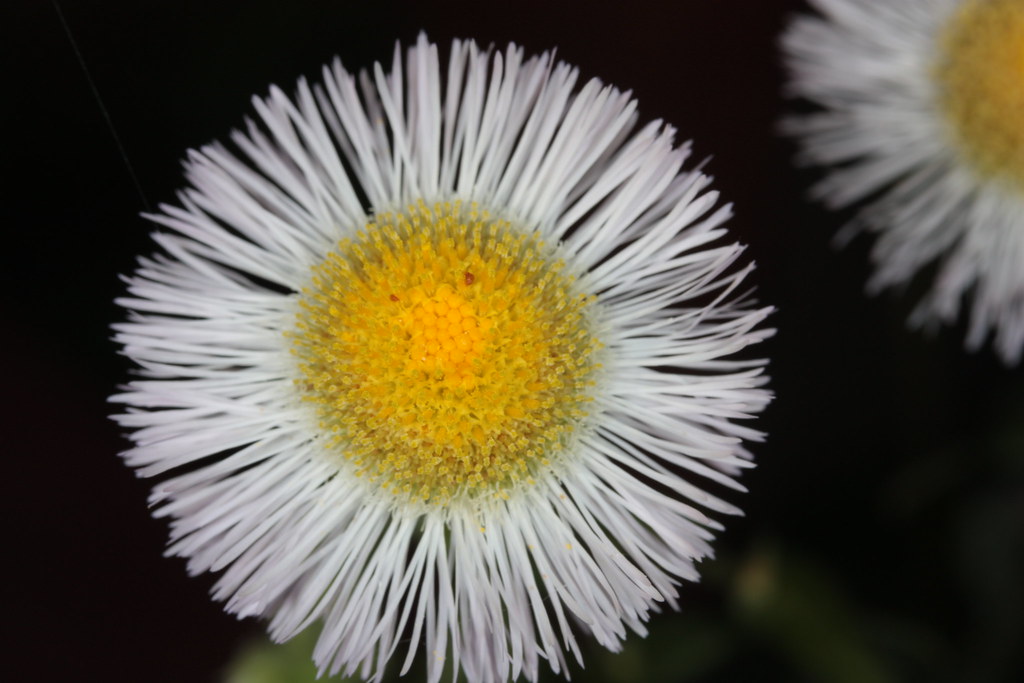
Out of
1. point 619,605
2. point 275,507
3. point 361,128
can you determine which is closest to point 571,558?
point 619,605

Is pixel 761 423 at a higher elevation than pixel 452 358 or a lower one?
lower

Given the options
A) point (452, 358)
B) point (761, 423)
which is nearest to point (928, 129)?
point (761, 423)

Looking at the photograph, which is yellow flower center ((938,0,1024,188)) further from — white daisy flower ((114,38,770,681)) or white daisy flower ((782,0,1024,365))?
white daisy flower ((114,38,770,681))

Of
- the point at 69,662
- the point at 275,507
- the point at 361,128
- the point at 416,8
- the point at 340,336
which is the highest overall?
the point at 416,8

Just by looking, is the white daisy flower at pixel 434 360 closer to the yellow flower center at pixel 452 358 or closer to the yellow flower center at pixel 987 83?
the yellow flower center at pixel 452 358

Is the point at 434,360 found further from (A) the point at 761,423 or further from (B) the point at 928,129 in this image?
(B) the point at 928,129

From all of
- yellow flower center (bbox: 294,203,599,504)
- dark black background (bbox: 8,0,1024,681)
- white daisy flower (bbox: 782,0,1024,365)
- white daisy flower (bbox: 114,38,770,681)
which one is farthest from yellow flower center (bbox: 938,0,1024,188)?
yellow flower center (bbox: 294,203,599,504)

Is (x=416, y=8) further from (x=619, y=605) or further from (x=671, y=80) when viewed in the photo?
(x=619, y=605)
